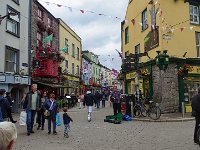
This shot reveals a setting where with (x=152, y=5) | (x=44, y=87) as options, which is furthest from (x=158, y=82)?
(x=44, y=87)

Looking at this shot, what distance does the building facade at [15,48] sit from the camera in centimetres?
2091

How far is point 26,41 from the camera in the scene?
79.4 feet

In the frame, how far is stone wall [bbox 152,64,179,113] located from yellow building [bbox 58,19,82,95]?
14685mm

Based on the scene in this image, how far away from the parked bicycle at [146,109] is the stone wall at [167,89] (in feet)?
5.33

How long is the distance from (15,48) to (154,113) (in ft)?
38.4

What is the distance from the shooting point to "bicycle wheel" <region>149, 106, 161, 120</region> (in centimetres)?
1602

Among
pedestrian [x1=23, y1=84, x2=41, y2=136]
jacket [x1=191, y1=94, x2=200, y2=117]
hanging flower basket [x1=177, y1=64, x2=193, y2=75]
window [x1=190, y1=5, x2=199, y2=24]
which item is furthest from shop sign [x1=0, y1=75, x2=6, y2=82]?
jacket [x1=191, y1=94, x2=200, y2=117]

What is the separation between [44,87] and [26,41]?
5.88 meters

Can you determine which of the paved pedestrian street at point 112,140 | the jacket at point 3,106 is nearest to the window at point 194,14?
the paved pedestrian street at point 112,140

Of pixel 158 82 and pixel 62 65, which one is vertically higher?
pixel 62 65

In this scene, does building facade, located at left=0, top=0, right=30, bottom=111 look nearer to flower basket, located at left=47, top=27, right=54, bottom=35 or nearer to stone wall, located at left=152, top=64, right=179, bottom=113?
flower basket, located at left=47, top=27, right=54, bottom=35

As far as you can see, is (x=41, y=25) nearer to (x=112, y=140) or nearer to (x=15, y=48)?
(x=15, y=48)

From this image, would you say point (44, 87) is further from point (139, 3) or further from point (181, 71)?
point (181, 71)

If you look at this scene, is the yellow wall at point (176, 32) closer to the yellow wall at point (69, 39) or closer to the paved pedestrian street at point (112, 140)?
the paved pedestrian street at point (112, 140)
